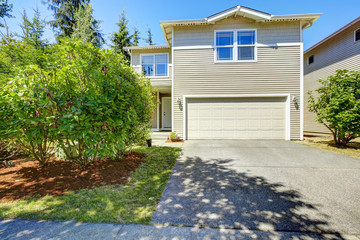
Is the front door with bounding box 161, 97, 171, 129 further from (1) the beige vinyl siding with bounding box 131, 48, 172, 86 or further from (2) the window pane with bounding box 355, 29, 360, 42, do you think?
(2) the window pane with bounding box 355, 29, 360, 42

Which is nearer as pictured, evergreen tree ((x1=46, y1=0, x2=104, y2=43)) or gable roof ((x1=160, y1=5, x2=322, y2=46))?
gable roof ((x1=160, y1=5, x2=322, y2=46))

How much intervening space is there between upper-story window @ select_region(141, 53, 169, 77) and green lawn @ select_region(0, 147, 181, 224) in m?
9.05

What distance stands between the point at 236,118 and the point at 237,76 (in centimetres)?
223

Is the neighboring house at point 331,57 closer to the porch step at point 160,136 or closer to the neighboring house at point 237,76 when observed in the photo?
the neighboring house at point 237,76

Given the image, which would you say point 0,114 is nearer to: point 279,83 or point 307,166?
point 307,166

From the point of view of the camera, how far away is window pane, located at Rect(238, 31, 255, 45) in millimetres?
8320

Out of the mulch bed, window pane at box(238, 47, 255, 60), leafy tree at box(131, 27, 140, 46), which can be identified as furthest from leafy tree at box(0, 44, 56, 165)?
leafy tree at box(131, 27, 140, 46)

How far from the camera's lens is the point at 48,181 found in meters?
3.18

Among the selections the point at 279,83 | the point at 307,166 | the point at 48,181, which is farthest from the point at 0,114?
the point at 279,83

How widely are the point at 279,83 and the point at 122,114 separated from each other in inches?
327

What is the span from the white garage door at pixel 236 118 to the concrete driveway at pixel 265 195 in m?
3.45

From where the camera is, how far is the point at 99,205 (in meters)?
2.45

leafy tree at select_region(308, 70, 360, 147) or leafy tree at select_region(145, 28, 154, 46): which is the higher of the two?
leafy tree at select_region(145, 28, 154, 46)

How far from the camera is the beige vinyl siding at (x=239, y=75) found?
8.22 meters
